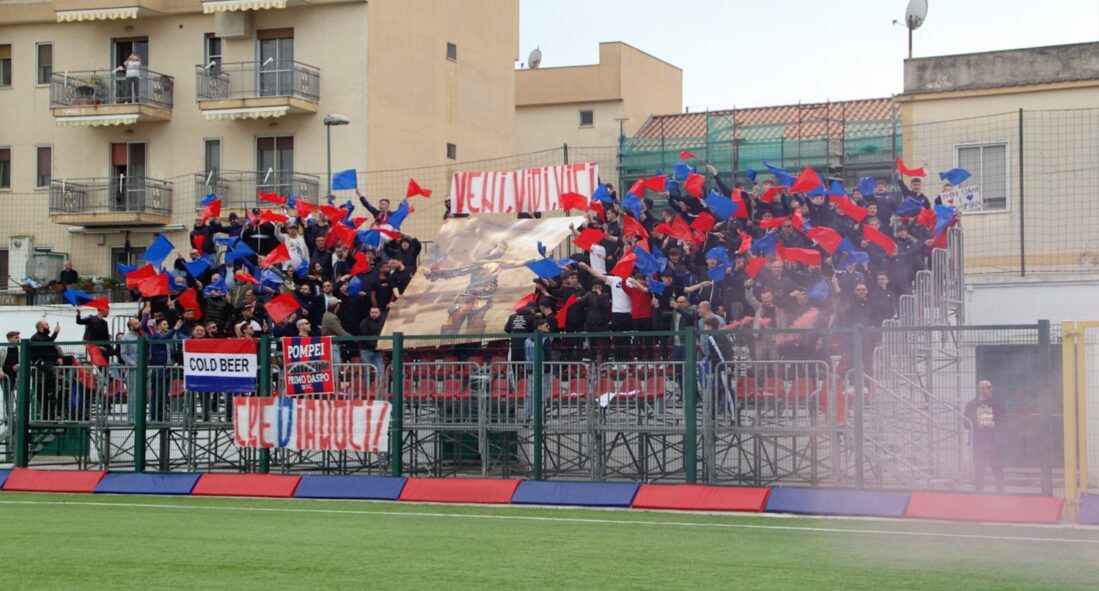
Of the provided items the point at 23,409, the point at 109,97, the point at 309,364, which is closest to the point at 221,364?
the point at 309,364

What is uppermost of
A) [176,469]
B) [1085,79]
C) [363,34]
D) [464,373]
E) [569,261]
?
[363,34]

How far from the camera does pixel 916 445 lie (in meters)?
16.2

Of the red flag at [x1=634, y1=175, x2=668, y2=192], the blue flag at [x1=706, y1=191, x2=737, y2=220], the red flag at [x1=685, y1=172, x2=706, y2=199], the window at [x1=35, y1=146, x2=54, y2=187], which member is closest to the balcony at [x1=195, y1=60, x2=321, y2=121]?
the window at [x1=35, y1=146, x2=54, y2=187]

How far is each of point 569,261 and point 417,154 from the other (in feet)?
75.9

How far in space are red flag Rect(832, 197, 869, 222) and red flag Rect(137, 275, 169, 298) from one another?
11237mm

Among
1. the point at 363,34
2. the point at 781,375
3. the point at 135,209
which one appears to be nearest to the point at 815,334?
the point at 781,375

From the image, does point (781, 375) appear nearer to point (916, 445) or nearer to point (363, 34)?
point (916, 445)

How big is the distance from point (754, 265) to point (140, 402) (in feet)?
28.1

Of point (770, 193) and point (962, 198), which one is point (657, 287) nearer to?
point (770, 193)

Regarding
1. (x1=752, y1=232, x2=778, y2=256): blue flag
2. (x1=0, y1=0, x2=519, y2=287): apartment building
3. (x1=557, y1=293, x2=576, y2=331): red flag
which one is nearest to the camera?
(x1=752, y1=232, x2=778, y2=256): blue flag

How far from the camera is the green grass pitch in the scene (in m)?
10.5

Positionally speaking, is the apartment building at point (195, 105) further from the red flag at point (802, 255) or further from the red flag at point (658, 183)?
the red flag at point (802, 255)

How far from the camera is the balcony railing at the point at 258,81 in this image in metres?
42.8

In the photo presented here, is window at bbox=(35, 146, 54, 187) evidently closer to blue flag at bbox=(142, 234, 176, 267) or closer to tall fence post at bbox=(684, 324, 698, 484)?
blue flag at bbox=(142, 234, 176, 267)
